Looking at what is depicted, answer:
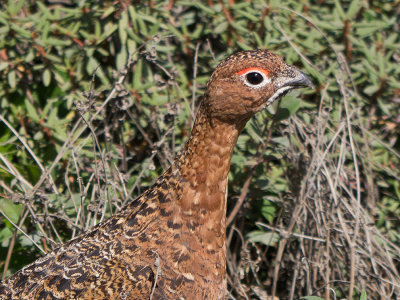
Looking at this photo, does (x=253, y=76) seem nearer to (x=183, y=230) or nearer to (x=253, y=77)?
(x=253, y=77)

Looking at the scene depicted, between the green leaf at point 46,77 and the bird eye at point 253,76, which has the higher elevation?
the bird eye at point 253,76

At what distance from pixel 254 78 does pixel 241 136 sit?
141cm

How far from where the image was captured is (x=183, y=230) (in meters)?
3.04

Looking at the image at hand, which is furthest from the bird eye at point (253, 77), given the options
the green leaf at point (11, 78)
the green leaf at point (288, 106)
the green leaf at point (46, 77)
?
the green leaf at point (11, 78)

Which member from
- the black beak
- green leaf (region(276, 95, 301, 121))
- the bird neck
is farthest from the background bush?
the bird neck

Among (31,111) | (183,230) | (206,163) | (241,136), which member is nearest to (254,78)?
A: (206,163)

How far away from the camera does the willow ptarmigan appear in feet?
9.53

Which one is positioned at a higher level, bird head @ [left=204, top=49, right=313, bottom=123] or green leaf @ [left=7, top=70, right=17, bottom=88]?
bird head @ [left=204, top=49, right=313, bottom=123]

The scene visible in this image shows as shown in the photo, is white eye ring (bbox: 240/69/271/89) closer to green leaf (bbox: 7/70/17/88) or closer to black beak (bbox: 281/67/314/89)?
black beak (bbox: 281/67/314/89)

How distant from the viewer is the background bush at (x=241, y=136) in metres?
4.03

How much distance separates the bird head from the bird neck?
2.7 inches

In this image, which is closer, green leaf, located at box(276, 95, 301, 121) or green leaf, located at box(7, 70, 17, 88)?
green leaf, located at box(276, 95, 301, 121)

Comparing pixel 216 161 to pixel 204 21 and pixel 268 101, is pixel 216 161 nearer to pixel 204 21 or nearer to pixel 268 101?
pixel 268 101

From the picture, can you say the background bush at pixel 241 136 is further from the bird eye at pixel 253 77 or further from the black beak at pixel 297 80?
the bird eye at pixel 253 77
